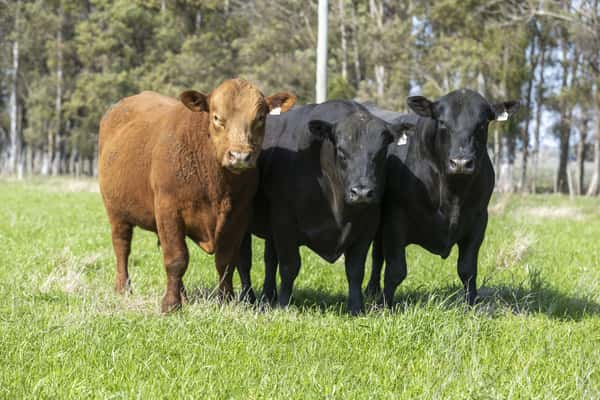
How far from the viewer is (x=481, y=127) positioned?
545 centimetres

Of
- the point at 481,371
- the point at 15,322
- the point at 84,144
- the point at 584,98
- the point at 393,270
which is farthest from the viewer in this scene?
the point at 84,144

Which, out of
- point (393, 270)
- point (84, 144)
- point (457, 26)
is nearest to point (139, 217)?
point (393, 270)

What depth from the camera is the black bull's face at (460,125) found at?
5227 mm

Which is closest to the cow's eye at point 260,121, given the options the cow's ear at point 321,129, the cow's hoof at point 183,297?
the cow's ear at point 321,129

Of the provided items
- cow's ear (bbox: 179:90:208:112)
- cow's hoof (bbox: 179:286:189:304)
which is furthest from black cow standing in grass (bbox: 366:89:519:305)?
cow's hoof (bbox: 179:286:189:304)

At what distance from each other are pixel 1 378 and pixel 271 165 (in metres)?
3.03

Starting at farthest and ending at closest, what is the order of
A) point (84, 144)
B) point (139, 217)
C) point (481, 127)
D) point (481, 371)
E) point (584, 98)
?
point (84, 144) < point (584, 98) < point (139, 217) < point (481, 127) < point (481, 371)

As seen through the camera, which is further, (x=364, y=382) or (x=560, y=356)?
(x=560, y=356)

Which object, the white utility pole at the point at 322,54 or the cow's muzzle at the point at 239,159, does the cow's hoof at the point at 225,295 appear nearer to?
the cow's muzzle at the point at 239,159

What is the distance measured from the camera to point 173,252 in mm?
5641

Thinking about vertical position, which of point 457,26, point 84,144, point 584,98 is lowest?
point 84,144

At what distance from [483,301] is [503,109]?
1615 millimetres

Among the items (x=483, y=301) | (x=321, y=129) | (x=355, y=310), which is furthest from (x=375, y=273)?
(x=321, y=129)

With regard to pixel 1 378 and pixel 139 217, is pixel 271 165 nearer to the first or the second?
pixel 139 217
